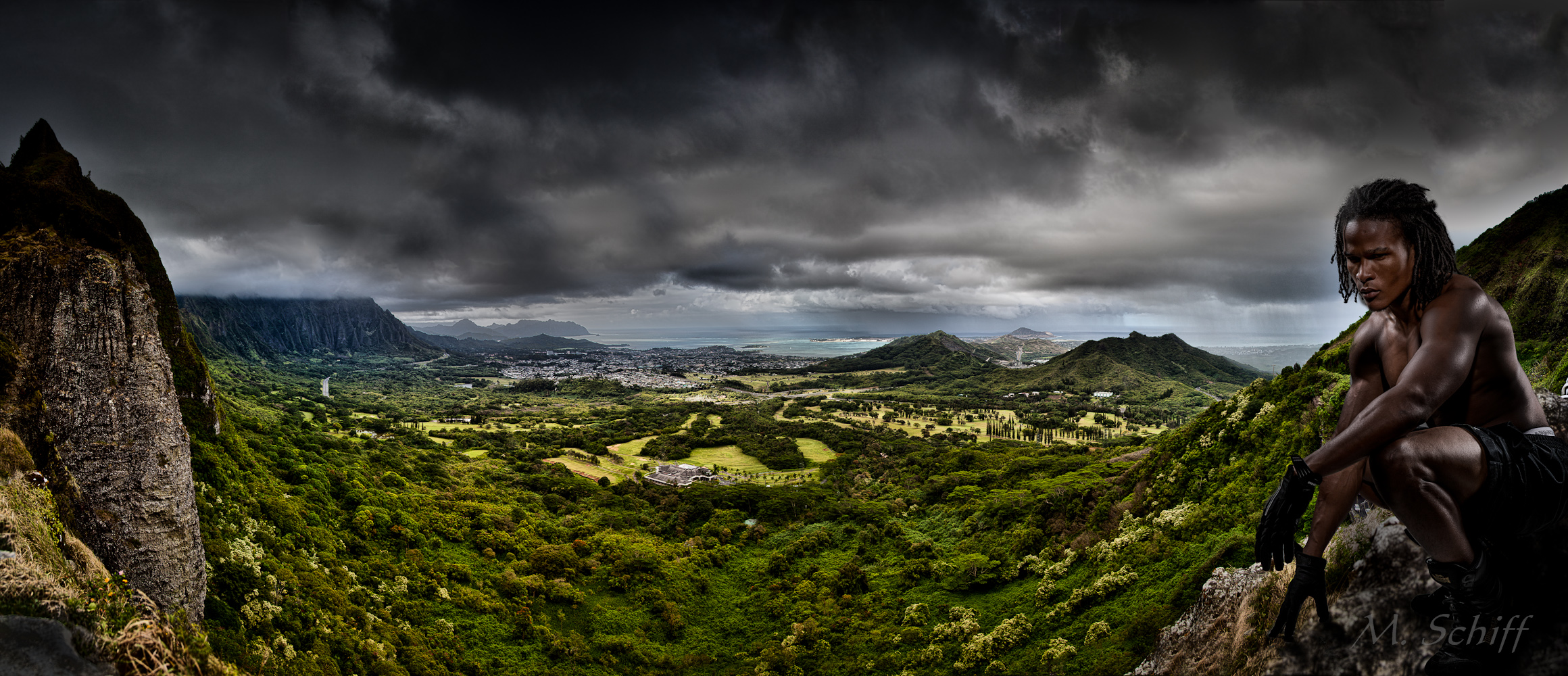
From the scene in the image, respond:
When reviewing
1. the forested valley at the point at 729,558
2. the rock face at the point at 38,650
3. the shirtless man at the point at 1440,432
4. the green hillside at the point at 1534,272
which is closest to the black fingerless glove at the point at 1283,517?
the shirtless man at the point at 1440,432

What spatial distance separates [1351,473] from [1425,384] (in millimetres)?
1102

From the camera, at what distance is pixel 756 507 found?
188 feet

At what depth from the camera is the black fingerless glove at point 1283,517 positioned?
3494mm

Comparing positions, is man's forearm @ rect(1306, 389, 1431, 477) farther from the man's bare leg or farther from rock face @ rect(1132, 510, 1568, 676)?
rock face @ rect(1132, 510, 1568, 676)

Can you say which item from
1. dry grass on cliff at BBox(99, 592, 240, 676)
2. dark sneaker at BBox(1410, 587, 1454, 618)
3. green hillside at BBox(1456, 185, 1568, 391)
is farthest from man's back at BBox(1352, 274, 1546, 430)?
dry grass on cliff at BBox(99, 592, 240, 676)

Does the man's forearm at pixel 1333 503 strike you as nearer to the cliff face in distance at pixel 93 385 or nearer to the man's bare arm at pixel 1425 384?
the man's bare arm at pixel 1425 384

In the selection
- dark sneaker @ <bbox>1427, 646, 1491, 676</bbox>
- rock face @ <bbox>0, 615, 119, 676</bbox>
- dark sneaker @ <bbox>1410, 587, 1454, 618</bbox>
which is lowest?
rock face @ <bbox>0, 615, 119, 676</bbox>

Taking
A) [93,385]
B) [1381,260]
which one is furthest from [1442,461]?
[93,385]

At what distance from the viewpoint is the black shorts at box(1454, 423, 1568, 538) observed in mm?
3184

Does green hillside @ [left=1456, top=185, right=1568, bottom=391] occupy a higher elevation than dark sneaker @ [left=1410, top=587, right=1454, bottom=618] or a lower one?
higher

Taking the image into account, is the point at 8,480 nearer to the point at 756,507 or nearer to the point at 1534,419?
the point at 1534,419

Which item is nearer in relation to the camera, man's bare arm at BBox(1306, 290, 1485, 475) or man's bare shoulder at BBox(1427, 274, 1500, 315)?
man's bare arm at BBox(1306, 290, 1485, 475)

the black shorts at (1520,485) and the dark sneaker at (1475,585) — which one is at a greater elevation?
the black shorts at (1520,485)

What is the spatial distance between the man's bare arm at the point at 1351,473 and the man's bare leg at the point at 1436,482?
50cm
